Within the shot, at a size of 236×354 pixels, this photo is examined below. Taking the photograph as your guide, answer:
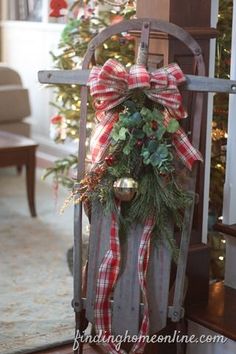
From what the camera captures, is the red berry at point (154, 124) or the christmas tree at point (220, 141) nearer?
the red berry at point (154, 124)

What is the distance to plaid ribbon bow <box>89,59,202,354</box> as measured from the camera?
6.93ft

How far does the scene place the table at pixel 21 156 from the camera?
4.45m

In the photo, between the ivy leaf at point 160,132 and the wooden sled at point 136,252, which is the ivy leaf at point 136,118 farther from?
the wooden sled at point 136,252

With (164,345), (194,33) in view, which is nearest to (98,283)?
(164,345)

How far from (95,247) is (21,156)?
233 cm

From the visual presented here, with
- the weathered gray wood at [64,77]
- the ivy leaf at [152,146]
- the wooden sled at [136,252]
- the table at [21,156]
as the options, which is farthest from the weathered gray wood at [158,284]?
the table at [21,156]

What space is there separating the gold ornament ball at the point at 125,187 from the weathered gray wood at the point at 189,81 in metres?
0.33

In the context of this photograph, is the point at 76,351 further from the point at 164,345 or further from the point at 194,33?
the point at 194,33

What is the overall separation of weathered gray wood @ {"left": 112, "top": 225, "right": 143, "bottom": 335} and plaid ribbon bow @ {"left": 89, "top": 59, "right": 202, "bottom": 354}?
2 cm

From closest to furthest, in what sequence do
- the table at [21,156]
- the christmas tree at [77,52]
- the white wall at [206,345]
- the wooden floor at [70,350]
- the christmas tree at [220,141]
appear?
the white wall at [206,345]
the wooden floor at [70,350]
the christmas tree at [220,141]
the christmas tree at [77,52]
the table at [21,156]

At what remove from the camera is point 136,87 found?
82.7 inches

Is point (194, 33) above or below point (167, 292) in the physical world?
above

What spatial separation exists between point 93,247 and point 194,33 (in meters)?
0.81

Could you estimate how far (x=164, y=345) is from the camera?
2490 mm
